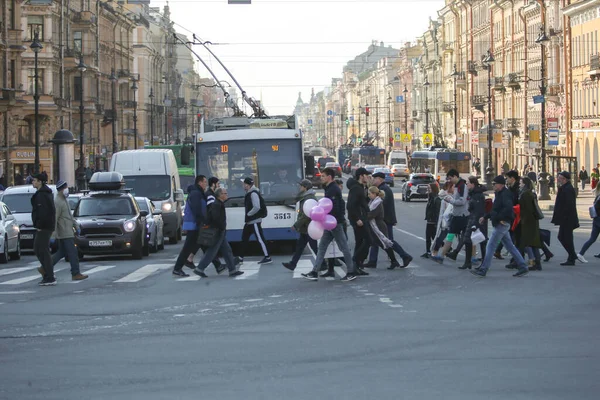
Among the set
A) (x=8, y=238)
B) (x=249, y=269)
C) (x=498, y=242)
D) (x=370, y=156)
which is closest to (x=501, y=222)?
(x=498, y=242)

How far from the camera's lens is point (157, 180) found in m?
36.1

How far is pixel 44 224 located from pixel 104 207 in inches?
323

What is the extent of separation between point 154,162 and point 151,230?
24.4ft

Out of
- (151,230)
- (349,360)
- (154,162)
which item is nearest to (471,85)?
(154,162)

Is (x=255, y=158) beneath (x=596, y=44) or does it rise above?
beneath

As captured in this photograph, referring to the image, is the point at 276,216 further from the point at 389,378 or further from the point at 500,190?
the point at 389,378

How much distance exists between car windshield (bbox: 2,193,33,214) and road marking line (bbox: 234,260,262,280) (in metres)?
8.96

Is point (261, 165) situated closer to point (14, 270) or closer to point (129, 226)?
point (129, 226)

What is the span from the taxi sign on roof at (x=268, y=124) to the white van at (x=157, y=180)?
6519 mm

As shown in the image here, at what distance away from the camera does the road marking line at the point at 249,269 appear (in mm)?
21534

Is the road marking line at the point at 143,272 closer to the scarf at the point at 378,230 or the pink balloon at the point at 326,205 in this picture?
the pink balloon at the point at 326,205

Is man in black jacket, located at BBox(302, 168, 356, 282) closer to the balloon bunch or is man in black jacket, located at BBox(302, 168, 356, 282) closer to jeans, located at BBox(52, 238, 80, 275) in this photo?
the balloon bunch

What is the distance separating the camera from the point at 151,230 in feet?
96.6

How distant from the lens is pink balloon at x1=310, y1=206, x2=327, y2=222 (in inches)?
782
